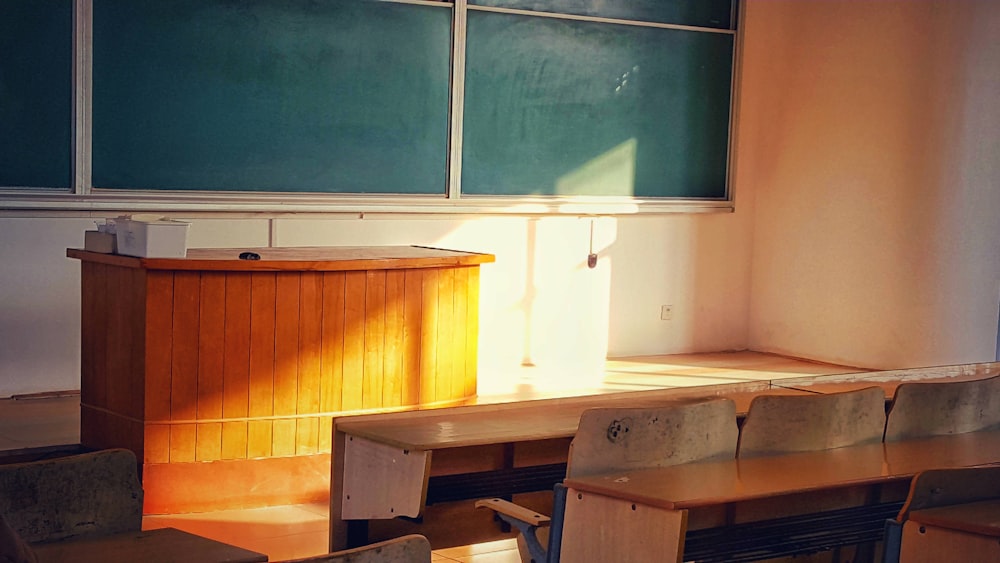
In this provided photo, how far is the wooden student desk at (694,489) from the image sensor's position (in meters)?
2.87

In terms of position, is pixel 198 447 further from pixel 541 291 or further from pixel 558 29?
pixel 558 29

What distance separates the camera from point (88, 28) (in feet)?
23.1

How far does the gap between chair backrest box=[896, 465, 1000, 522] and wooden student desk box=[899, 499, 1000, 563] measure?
0.12ft

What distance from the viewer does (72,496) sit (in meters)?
2.56

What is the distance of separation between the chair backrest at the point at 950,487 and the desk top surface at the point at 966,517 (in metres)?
0.02

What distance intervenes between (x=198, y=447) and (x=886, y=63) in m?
6.06

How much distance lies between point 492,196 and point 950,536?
20.0 ft

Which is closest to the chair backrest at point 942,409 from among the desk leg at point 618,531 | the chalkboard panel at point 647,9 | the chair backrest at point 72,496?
the desk leg at point 618,531

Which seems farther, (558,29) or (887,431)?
(558,29)

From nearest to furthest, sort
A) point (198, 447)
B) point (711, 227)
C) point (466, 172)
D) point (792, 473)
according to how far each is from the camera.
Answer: point (792, 473) → point (198, 447) → point (466, 172) → point (711, 227)

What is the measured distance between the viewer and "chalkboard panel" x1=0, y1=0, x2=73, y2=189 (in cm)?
685

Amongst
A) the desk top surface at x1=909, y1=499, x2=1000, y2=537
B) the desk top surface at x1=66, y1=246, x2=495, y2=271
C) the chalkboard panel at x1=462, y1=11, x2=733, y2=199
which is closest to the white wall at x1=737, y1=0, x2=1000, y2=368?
the chalkboard panel at x1=462, y1=11, x2=733, y2=199

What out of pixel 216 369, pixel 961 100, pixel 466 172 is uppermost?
pixel 961 100

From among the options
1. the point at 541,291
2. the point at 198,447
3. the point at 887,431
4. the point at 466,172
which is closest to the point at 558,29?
the point at 466,172
